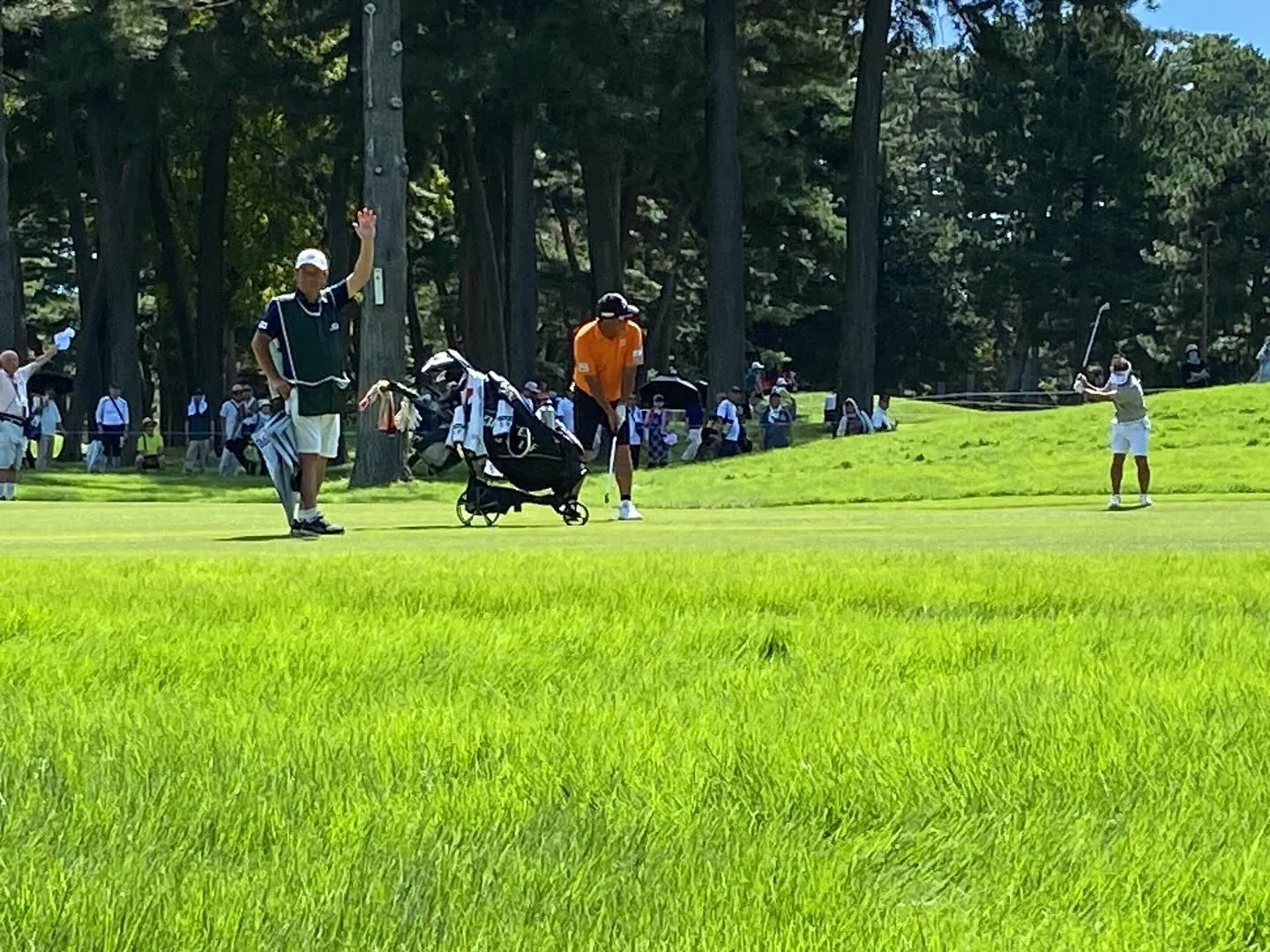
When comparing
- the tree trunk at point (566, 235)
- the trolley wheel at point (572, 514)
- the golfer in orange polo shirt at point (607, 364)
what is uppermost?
the tree trunk at point (566, 235)

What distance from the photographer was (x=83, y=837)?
3.87 metres

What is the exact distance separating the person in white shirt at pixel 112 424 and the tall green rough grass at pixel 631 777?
38.3 m

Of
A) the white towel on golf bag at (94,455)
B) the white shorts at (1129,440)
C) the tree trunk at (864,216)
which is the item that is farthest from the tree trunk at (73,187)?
the white shorts at (1129,440)

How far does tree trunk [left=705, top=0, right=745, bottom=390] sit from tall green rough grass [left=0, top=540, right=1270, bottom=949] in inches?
1385

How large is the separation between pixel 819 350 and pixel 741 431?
4185 cm

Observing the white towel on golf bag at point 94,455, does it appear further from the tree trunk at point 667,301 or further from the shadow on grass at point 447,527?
the shadow on grass at point 447,527

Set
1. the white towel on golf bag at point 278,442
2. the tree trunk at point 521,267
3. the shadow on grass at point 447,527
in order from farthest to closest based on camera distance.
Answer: the tree trunk at point 521,267 → the shadow on grass at point 447,527 → the white towel on golf bag at point 278,442

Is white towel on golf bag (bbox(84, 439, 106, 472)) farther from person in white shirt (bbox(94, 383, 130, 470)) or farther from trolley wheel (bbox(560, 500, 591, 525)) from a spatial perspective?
trolley wheel (bbox(560, 500, 591, 525))

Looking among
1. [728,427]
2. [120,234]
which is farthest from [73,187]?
[728,427]

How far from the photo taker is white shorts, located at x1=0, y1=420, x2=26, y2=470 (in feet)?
79.9

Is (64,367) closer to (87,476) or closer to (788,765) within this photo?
(87,476)

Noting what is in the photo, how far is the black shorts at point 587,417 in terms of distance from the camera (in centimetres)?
1700

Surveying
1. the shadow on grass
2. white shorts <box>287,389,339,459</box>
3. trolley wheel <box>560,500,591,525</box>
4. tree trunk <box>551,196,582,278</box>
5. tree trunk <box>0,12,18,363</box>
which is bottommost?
the shadow on grass

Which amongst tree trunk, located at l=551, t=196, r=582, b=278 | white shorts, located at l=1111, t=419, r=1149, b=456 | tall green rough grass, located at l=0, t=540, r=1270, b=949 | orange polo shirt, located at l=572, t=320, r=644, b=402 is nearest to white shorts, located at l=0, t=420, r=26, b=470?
orange polo shirt, located at l=572, t=320, r=644, b=402
